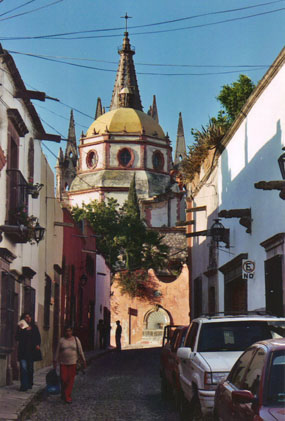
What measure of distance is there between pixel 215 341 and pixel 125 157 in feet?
240

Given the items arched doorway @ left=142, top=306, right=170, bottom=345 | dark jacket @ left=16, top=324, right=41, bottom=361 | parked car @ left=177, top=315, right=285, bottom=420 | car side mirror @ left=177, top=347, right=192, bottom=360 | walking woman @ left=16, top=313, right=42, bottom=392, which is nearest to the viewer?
parked car @ left=177, top=315, right=285, bottom=420

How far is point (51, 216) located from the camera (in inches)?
978

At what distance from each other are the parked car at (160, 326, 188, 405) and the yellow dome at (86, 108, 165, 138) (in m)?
69.7

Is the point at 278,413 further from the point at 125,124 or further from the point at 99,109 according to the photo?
the point at 99,109

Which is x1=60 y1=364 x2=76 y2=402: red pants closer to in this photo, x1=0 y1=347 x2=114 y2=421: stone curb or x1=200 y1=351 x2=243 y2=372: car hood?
x1=0 y1=347 x2=114 y2=421: stone curb

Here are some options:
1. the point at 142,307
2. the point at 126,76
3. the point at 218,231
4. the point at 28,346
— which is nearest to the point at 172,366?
the point at 28,346

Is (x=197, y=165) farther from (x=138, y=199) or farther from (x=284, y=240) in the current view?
(x=138, y=199)

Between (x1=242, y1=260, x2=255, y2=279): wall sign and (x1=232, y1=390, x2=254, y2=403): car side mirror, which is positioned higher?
(x1=242, y1=260, x2=255, y2=279): wall sign

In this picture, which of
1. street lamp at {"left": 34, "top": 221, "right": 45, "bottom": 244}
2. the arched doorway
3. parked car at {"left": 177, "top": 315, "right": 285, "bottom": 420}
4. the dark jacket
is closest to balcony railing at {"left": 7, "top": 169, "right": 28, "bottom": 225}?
street lamp at {"left": 34, "top": 221, "right": 45, "bottom": 244}

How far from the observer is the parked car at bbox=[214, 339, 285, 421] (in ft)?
19.1

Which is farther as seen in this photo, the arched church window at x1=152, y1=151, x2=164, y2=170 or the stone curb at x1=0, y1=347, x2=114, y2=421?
the arched church window at x1=152, y1=151, x2=164, y2=170

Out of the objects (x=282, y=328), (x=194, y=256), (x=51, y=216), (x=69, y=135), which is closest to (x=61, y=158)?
(x=69, y=135)

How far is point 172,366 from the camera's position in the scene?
12.8m

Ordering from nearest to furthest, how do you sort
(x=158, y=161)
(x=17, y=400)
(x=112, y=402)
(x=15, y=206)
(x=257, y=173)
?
(x=17, y=400), (x=112, y=402), (x=15, y=206), (x=257, y=173), (x=158, y=161)
